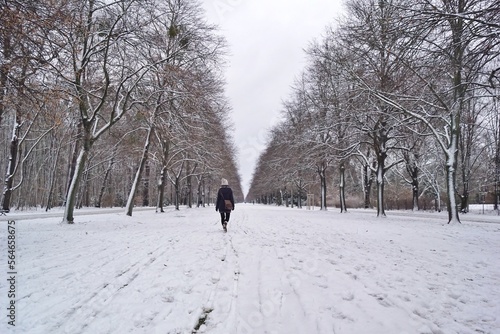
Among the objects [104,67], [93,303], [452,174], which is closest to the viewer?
[93,303]

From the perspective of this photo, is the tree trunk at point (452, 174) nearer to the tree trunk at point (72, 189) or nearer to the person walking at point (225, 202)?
the person walking at point (225, 202)

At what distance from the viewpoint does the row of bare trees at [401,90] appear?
6.25m

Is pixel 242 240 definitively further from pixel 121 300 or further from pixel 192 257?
pixel 121 300

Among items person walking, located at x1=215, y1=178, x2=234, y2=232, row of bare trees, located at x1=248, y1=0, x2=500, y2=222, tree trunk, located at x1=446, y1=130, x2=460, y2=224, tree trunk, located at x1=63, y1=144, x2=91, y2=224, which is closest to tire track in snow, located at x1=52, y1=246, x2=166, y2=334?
person walking, located at x1=215, y1=178, x2=234, y2=232

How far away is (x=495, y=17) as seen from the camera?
18.3ft

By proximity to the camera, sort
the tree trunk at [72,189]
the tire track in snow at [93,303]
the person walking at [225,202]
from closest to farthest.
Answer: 1. the tire track in snow at [93,303]
2. the person walking at [225,202]
3. the tree trunk at [72,189]

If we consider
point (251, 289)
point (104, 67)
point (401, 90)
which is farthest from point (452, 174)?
point (104, 67)

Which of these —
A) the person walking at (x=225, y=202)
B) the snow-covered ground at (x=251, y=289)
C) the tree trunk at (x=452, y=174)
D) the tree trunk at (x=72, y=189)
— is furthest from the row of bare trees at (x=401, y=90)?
the tree trunk at (x=72, y=189)

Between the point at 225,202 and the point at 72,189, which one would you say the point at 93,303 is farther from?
the point at 72,189

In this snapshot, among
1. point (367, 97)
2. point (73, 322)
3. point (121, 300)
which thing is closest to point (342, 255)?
point (121, 300)

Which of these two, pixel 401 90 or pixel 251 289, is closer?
pixel 251 289

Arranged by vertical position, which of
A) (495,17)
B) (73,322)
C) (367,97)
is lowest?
(73,322)

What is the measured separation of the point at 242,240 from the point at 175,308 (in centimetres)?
511

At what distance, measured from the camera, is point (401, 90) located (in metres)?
13.0
